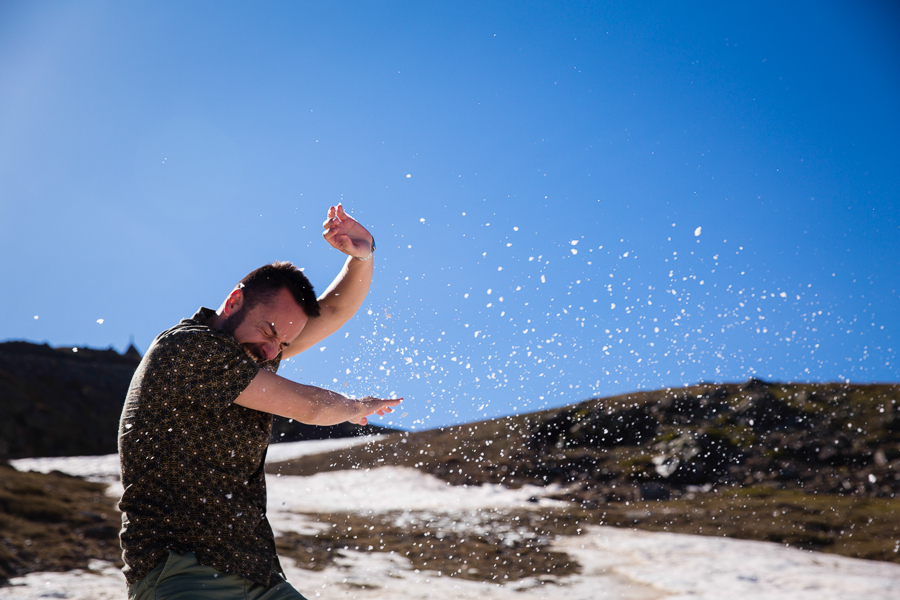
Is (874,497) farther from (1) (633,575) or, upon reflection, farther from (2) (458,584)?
(2) (458,584)

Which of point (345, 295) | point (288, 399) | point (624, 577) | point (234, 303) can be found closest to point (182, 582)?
point (288, 399)

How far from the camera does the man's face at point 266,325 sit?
8.29 ft

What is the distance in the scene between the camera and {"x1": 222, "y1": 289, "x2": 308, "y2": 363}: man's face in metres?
2.53

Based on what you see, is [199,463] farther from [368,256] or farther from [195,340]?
[368,256]

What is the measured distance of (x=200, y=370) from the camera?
Result: 2.20 metres

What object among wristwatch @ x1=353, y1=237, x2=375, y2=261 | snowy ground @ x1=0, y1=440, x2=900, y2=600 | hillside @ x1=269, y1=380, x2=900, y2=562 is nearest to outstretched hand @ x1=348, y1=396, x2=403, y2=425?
wristwatch @ x1=353, y1=237, x2=375, y2=261

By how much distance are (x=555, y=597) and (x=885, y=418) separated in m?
14.7

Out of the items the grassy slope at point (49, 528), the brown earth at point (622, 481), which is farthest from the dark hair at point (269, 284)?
the brown earth at point (622, 481)

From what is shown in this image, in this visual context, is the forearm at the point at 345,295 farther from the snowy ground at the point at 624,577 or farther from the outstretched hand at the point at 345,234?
the snowy ground at the point at 624,577

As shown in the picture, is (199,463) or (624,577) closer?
(199,463)

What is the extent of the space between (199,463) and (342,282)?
1.58m

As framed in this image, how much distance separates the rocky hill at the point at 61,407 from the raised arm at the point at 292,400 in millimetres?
21258

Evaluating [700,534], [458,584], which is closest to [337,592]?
[458,584]

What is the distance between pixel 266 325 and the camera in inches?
101
